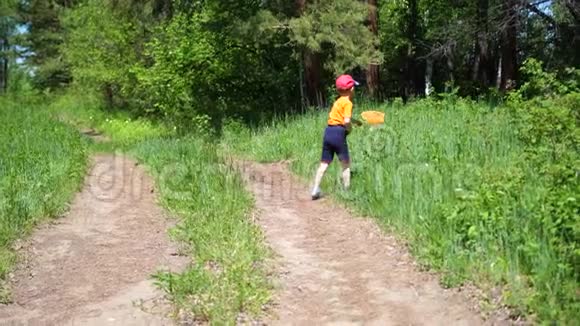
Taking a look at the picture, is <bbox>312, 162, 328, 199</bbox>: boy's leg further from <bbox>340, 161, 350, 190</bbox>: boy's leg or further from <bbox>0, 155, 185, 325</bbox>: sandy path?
<bbox>0, 155, 185, 325</bbox>: sandy path

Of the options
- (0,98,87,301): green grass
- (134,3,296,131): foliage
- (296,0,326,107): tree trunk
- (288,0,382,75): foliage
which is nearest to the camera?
(0,98,87,301): green grass

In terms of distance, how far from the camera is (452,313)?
170 inches

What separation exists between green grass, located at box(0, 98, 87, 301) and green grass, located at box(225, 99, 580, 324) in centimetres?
381

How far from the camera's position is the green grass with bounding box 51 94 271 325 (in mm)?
4651

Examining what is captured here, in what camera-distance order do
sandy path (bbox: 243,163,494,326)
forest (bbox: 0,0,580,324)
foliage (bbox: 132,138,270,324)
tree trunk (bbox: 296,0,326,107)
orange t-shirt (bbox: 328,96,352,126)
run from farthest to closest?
tree trunk (bbox: 296,0,326,107), orange t-shirt (bbox: 328,96,352,126), forest (bbox: 0,0,580,324), foliage (bbox: 132,138,270,324), sandy path (bbox: 243,163,494,326)

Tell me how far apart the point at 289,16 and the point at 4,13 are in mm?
42692

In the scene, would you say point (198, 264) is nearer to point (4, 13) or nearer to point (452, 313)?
point (452, 313)

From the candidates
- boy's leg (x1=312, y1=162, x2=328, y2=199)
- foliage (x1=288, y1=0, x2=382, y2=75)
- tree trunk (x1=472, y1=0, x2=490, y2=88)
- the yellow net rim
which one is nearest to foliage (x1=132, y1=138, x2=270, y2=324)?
boy's leg (x1=312, y1=162, x2=328, y2=199)

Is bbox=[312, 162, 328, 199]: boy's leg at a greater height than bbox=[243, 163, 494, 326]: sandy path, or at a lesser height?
greater

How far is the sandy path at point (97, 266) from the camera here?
4770 millimetres

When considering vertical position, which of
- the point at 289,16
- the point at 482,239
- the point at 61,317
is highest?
the point at 289,16

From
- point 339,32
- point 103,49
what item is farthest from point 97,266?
point 103,49

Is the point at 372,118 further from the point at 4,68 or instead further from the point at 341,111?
the point at 4,68

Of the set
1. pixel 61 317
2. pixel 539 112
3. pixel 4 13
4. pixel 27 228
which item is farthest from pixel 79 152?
pixel 4 13
